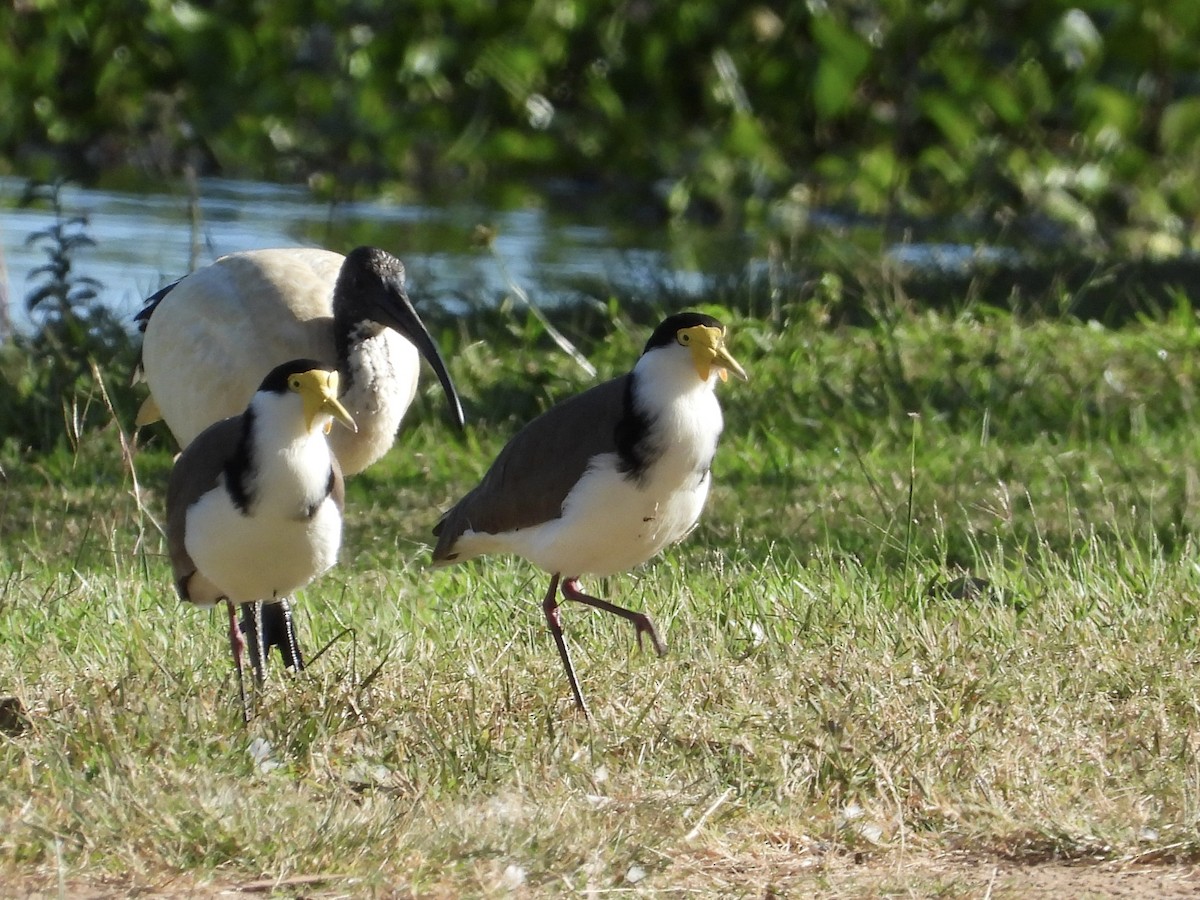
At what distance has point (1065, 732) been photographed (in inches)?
145

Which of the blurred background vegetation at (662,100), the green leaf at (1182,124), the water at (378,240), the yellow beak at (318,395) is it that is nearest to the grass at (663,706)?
the yellow beak at (318,395)

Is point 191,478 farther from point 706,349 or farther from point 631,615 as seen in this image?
point 706,349

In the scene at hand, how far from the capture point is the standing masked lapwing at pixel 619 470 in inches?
156

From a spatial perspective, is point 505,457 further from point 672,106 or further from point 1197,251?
point 672,106

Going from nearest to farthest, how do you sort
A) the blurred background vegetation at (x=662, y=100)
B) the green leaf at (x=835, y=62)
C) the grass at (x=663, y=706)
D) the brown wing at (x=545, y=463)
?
1. the grass at (x=663, y=706)
2. the brown wing at (x=545, y=463)
3. the green leaf at (x=835, y=62)
4. the blurred background vegetation at (x=662, y=100)

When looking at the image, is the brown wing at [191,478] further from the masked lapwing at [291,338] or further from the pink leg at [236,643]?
the masked lapwing at [291,338]

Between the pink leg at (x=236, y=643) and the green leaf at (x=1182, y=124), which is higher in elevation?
the green leaf at (x=1182, y=124)

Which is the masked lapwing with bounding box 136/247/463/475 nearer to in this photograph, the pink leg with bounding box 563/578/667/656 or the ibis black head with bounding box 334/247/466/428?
the ibis black head with bounding box 334/247/466/428

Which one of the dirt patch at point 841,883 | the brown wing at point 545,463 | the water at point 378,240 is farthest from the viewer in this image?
the water at point 378,240

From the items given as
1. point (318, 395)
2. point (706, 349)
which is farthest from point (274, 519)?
point (706, 349)

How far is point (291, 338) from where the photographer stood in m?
5.60

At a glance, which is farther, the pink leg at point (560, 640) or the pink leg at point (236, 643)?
the pink leg at point (236, 643)

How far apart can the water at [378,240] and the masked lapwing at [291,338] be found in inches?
109

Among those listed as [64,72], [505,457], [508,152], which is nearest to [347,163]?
[508,152]
